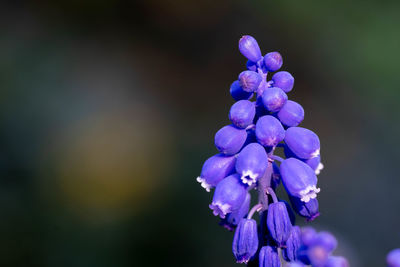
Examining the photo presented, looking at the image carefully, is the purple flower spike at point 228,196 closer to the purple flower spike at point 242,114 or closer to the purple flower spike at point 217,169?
the purple flower spike at point 217,169

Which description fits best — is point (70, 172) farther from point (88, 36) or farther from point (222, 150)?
point (222, 150)

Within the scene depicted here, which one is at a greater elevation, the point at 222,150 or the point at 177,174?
the point at 177,174

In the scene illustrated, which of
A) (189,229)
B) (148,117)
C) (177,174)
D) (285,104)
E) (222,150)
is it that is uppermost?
(148,117)

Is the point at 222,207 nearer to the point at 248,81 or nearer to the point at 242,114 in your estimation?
the point at 242,114

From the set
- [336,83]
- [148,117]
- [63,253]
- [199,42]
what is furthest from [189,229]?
[199,42]

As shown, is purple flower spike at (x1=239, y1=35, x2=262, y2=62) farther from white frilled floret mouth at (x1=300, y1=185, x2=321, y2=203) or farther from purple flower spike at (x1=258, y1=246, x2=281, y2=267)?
purple flower spike at (x1=258, y1=246, x2=281, y2=267)

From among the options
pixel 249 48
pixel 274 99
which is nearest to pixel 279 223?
pixel 274 99
